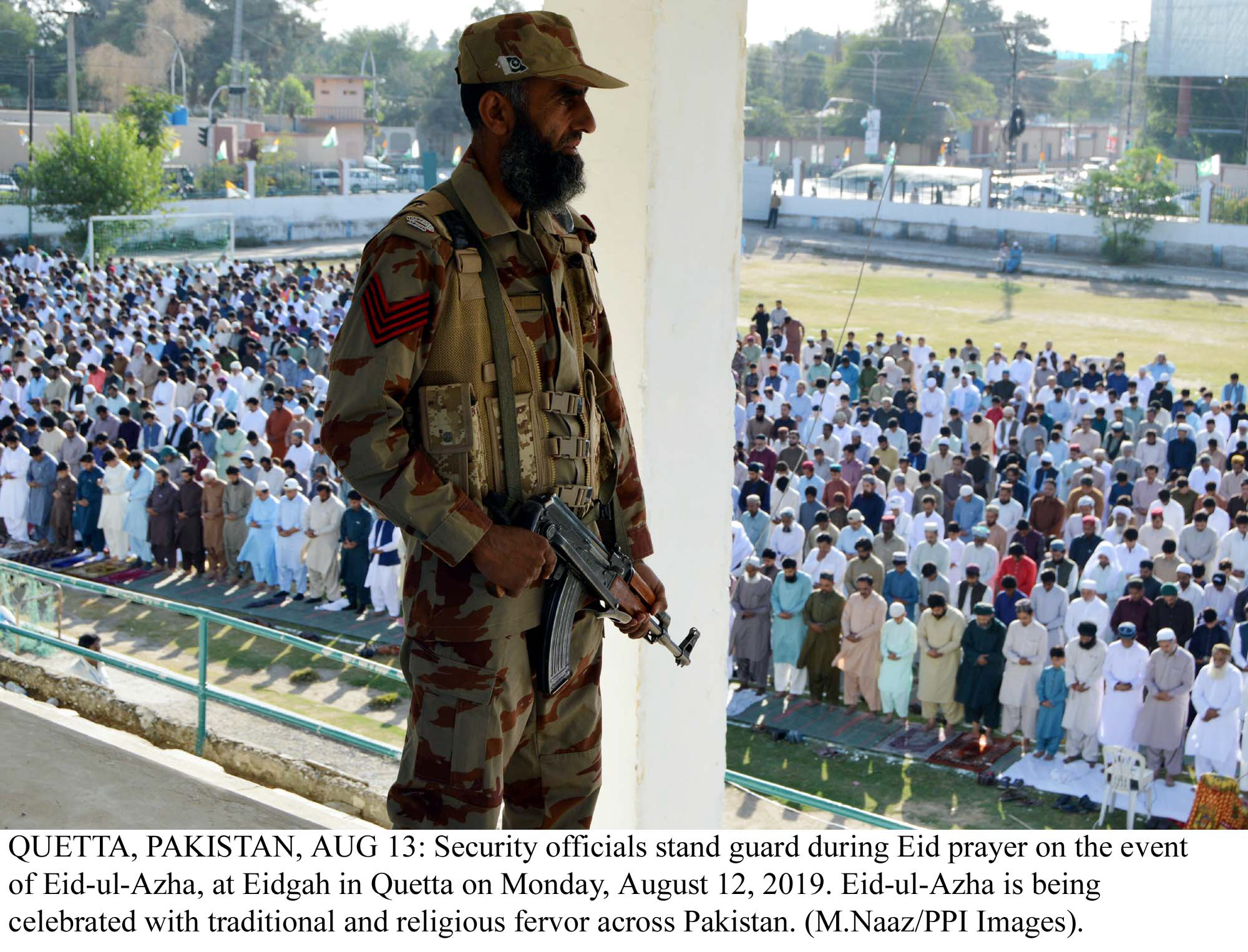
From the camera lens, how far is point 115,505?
1043 cm

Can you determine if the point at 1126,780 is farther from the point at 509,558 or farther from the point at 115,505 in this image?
the point at 115,505

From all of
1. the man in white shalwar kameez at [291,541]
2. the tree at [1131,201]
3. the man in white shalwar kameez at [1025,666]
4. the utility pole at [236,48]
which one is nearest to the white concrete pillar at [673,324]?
the man in white shalwar kameez at [1025,666]

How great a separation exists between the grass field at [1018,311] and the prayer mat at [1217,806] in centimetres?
1511

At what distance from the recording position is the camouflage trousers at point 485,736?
1793 millimetres

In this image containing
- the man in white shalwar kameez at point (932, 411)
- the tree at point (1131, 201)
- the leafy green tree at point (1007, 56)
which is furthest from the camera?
the leafy green tree at point (1007, 56)

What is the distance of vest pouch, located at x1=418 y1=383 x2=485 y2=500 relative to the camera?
1.75m

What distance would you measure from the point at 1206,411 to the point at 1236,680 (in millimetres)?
5851

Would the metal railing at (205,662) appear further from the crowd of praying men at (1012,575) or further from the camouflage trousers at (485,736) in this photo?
the crowd of praying men at (1012,575)

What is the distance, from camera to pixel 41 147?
29.0m

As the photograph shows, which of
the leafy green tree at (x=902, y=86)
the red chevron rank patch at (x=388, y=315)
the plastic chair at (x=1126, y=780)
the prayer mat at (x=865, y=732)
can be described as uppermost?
the leafy green tree at (x=902, y=86)

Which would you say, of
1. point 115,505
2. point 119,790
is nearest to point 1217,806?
point 119,790

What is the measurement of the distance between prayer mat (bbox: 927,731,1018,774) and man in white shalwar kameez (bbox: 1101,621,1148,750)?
0.59 metres

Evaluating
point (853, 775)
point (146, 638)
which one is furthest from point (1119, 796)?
point (146, 638)

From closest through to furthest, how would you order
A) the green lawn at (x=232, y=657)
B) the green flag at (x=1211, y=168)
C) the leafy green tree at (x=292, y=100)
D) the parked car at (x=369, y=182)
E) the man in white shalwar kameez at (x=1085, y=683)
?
1. the green lawn at (x=232, y=657)
2. the man in white shalwar kameez at (x=1085, y=683)
3. the green flag at (x=1211, y=168)
4. the parked car at (x=369, y=182)
5. the leafy green tree at (x=292, y=100)
